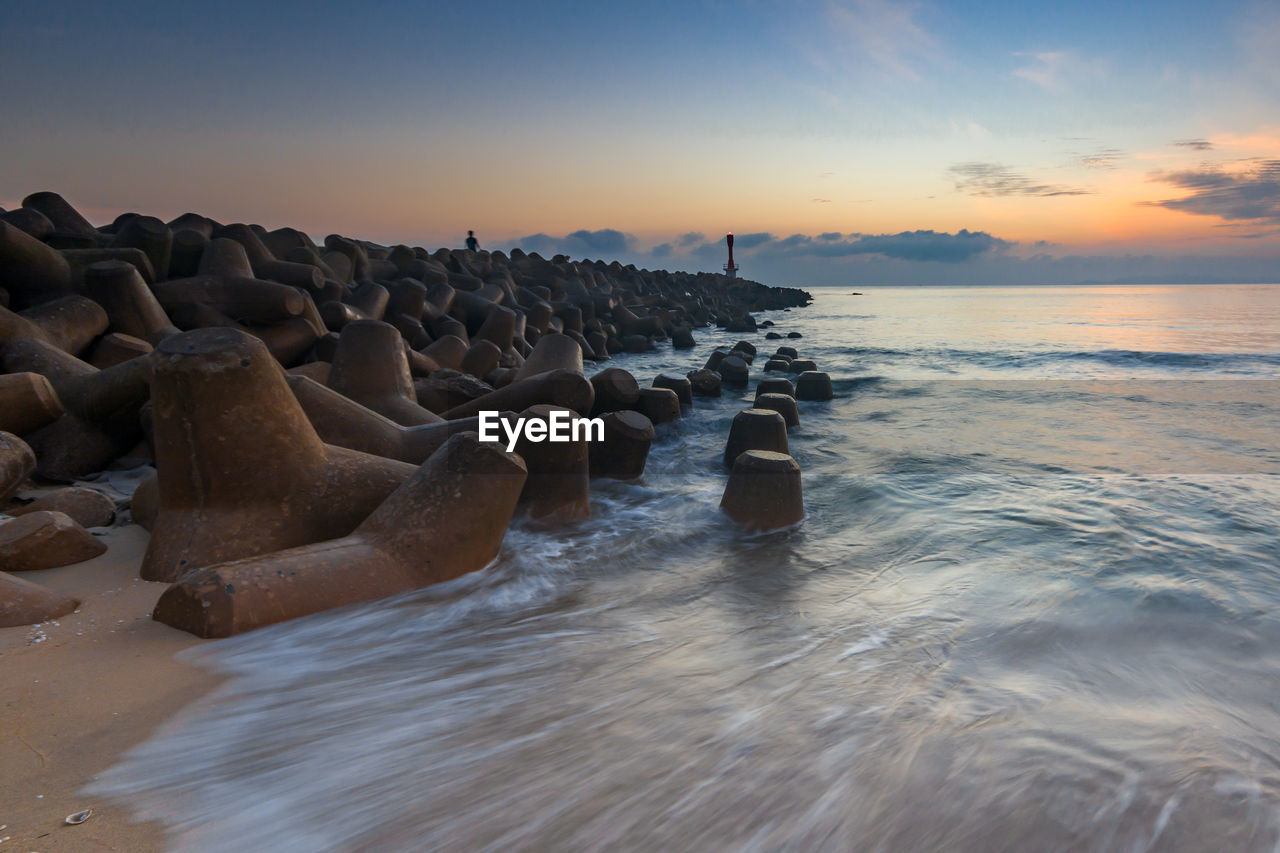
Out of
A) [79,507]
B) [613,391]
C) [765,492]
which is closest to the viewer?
[79,507]

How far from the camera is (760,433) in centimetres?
580

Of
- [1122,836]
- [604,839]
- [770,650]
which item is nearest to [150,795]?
[604,839]

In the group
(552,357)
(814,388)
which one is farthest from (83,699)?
(814,388)

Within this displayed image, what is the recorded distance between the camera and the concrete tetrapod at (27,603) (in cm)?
229

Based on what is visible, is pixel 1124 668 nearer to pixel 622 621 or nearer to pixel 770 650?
pixel 770 650

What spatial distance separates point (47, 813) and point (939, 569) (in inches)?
151

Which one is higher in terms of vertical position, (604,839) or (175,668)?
(175,668)

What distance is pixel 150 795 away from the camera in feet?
5.54

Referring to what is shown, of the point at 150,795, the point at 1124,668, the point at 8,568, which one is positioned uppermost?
the point at 8,568

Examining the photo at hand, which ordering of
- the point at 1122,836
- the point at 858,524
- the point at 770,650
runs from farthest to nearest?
the point at 858,524, the point at 770,650, the point at 1122,836

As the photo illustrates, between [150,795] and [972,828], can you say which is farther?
[972,828]

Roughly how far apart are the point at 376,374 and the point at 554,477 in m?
1.61

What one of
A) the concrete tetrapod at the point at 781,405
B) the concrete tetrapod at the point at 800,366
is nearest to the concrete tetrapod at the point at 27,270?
the concrete tetrapod at the point at 781,405

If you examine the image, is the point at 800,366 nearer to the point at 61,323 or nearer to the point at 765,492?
the point at 765,492
